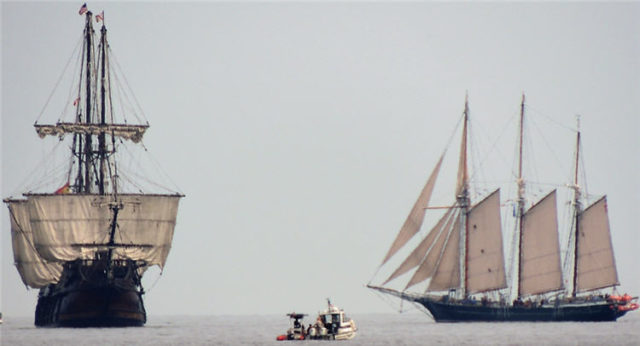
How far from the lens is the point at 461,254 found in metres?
145

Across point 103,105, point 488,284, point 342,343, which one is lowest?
point 342,343

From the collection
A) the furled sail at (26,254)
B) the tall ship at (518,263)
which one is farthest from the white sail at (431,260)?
the furled sail at (26,254)

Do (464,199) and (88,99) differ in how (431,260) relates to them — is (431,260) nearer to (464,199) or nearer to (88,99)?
(464,199)

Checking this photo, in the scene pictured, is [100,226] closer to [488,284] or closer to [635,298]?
[488,284]

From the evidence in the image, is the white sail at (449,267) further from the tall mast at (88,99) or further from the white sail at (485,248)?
the tall mast at (88,99)

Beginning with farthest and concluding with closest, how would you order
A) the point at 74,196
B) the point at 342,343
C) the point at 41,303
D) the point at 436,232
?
1. the point at 41,303
2. the point at 74,196
3. the point at 436,232
4. the point at 342,343

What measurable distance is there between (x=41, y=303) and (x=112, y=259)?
21.2 metres

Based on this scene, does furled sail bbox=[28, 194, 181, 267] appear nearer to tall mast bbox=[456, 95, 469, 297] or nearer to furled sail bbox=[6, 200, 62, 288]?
furled sail bbox=[6, 200, 62, 288]

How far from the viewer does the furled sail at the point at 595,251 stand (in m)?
145

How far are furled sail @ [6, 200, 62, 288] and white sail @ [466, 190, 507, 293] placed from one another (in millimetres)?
51620

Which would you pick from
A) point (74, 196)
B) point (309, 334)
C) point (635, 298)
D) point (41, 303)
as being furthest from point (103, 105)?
point (635, 298)

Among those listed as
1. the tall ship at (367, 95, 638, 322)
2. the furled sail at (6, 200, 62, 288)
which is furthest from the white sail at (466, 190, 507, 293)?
the furled sail at (6, 200, 62, 288)

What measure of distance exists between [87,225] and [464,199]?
4153cm

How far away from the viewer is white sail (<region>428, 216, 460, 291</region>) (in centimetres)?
14275
